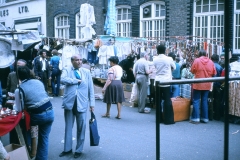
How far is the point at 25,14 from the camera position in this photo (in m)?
25.0

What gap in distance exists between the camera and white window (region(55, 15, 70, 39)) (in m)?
22.3

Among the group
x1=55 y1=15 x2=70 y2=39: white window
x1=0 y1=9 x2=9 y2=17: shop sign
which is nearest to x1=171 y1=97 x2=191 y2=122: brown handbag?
x1=55 y1=15 x2=70 y2=39: white window

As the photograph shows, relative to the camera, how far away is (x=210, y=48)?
1248 centimetres

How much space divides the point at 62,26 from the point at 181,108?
15.4m

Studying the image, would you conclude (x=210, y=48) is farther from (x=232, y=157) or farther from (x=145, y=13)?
(x=232, y=157)

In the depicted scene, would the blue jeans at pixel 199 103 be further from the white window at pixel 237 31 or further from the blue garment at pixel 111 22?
the blue garment at pixel 111 22

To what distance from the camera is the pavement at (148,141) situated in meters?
6.00

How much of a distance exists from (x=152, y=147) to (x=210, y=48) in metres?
7.10

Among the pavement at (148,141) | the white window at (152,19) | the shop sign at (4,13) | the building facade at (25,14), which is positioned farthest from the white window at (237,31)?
the shop sign at (4,13)

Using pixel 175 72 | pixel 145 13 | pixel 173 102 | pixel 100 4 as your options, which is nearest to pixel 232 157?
pixel 173 102

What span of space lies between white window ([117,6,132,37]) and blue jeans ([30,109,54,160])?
45.7 feet

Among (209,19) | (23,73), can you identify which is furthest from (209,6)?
(23,73)

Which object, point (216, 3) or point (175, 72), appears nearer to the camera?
point (175, 72)

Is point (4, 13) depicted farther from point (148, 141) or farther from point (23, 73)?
point (23, 73)
